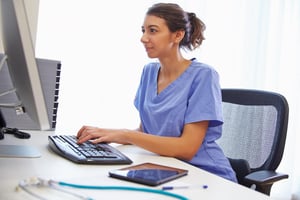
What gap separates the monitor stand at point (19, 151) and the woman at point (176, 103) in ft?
0.50

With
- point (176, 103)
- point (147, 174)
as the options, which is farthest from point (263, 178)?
point (147, 174)

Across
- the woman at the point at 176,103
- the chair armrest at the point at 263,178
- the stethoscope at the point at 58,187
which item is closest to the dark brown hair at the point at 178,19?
the woman at the point at 176,103

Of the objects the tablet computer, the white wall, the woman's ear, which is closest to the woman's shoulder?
the woman's ear

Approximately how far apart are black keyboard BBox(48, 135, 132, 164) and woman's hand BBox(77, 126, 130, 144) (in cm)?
2

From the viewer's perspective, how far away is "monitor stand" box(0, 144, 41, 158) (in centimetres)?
94

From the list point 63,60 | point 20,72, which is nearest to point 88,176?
point 20,72

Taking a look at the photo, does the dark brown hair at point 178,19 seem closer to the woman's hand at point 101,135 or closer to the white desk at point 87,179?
the woman's hand at point 101,135

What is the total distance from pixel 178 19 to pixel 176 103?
1.11ft

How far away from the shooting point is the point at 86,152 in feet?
3.22

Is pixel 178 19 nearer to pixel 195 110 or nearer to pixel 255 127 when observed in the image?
pixel 195 110

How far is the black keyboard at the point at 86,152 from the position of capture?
92 cm

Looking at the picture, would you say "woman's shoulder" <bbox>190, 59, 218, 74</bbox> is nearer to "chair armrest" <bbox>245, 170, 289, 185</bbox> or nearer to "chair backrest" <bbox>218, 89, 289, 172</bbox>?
"chair backrest" <bbox>218, 89, 289, 172</bbox>

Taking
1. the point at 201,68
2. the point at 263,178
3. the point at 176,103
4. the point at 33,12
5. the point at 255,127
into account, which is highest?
the point at 33,12

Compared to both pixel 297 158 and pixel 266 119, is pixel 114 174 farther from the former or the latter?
pixel 297 158
